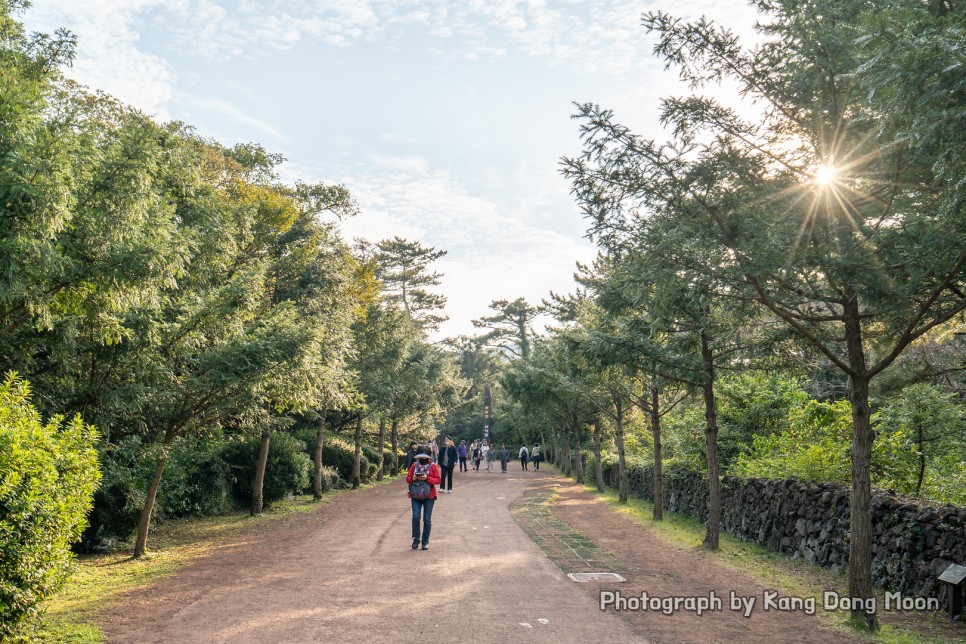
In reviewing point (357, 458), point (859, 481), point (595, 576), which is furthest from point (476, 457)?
point (859, 481)

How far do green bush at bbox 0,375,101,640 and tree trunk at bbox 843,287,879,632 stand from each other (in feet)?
27.2

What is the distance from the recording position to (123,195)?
7.54 meters

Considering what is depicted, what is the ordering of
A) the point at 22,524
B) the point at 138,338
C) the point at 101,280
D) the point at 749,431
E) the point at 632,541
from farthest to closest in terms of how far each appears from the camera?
the point at 749,431, the point at 632,541, the point at 138,338, the point at 101,280, the point at 22,524

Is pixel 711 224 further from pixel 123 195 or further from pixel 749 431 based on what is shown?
pixel 749 431

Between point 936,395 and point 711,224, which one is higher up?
point 711,224

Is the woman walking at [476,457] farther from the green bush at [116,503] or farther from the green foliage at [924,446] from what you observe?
the green foliage at [924,446]

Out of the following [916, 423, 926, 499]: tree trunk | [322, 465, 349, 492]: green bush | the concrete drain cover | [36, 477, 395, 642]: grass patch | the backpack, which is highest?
[916, 423, 926, 499]: tree trunk

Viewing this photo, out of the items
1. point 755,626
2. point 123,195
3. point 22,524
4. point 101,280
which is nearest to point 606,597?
point 755,626

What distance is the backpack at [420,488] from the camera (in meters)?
11.0

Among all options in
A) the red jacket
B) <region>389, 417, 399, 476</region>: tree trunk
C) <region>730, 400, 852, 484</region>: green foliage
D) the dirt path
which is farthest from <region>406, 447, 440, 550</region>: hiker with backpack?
<region>389, 417, 399, 476</region>: tree trunk

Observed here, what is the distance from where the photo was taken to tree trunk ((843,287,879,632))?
7.18m

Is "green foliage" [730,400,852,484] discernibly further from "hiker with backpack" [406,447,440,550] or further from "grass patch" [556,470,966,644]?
"hiker with backpack" [406,447,440,550]

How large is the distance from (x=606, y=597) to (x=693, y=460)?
39.4 ft

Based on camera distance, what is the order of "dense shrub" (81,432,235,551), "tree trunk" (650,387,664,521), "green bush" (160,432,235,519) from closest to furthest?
"dense shrub" (81,432,235,551) < "green bush" (160,432,235,519) < "tree trunk" (650,387,664,521)
